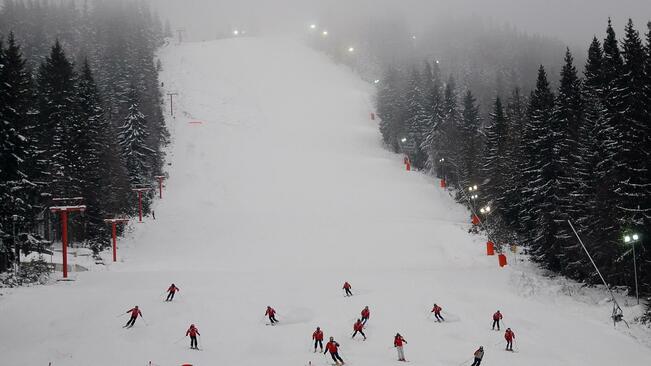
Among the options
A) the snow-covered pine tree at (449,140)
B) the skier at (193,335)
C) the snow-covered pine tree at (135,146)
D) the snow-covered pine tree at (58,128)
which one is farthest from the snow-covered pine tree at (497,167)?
the snow-covered pine tree at (58,128)

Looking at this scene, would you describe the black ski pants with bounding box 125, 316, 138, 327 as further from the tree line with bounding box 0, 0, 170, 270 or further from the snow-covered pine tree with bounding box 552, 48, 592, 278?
the snow-covered pine tree with bounding box 552, 48, 592, 278

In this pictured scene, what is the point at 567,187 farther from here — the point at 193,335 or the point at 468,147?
the point at 468,147

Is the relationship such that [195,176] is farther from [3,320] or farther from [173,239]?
[3,320]

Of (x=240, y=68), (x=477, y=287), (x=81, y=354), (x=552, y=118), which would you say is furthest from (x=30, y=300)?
(x=240, y=68)

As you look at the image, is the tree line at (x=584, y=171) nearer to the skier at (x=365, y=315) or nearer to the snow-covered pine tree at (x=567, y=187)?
the snow-covered pine tree at (x=567, y=187)

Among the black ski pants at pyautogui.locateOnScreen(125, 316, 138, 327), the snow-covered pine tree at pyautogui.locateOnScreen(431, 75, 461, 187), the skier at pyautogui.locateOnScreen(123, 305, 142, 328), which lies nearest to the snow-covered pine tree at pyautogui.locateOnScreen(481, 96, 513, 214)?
the snow-covered pine tree at pyautogui.locateOnScreen(431, 75, 461, 187)
